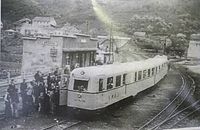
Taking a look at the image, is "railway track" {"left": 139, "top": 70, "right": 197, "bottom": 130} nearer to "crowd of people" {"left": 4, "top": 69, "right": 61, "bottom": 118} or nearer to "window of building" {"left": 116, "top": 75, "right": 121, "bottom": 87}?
"window of building" {"left": 116, "top": 75, "right": 121, "bottom": 87}

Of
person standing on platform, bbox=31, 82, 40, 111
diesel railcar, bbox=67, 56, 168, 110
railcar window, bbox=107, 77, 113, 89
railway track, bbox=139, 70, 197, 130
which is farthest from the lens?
railway track, bbox=139, 70, 197, 130

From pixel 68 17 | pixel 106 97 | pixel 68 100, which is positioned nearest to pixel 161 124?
pixel 106 97

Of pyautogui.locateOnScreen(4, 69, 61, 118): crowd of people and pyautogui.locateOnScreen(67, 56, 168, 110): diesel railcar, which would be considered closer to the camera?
pyautogui.locateOnScreen(4, 69, 61, 118): crowd of people

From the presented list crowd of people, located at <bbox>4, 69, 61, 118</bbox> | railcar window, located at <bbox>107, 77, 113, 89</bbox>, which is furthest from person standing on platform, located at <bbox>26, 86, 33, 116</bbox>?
railcar window, located at <bbox>107, 77, 113, 89</bbox>

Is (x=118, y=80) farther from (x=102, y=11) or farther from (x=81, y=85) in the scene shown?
(x=102, y=11)

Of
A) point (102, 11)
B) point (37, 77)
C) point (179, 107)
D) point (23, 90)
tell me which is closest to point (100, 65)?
point (102, 11)

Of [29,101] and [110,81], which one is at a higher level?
[110,81]

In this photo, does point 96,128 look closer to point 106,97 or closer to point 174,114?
point 106,97
